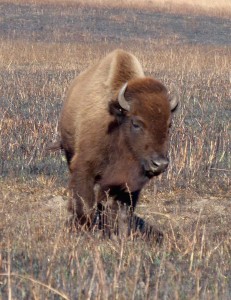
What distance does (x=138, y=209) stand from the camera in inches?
329

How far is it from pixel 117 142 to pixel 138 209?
4.43 feet

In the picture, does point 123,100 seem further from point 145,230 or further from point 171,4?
point 171,4

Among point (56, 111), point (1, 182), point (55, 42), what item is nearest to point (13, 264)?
point (1, 182)

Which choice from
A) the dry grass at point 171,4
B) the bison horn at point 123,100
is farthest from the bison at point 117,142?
the dry grass at point 171,4

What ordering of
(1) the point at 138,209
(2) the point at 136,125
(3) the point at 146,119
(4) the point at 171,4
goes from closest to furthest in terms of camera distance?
(3) the point at 146,119 → (2) the point at 136,125 → (1) the point at 138,209 → (4) the point at 171,4

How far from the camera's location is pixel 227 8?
50188mm

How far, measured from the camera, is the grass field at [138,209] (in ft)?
15.8

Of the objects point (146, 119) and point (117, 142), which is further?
point (117, 142)

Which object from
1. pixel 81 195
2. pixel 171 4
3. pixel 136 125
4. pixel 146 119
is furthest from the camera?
pixel 171 4

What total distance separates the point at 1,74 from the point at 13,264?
13.9m

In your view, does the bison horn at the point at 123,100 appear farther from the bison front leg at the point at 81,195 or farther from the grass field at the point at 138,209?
the grass field at the point at 138,209

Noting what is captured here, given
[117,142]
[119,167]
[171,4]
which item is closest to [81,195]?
[119,167]

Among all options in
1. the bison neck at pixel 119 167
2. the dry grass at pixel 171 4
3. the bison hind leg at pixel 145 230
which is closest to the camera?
the bison hind leg at pixel 145 230

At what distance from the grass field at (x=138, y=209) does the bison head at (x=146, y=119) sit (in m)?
0.65
